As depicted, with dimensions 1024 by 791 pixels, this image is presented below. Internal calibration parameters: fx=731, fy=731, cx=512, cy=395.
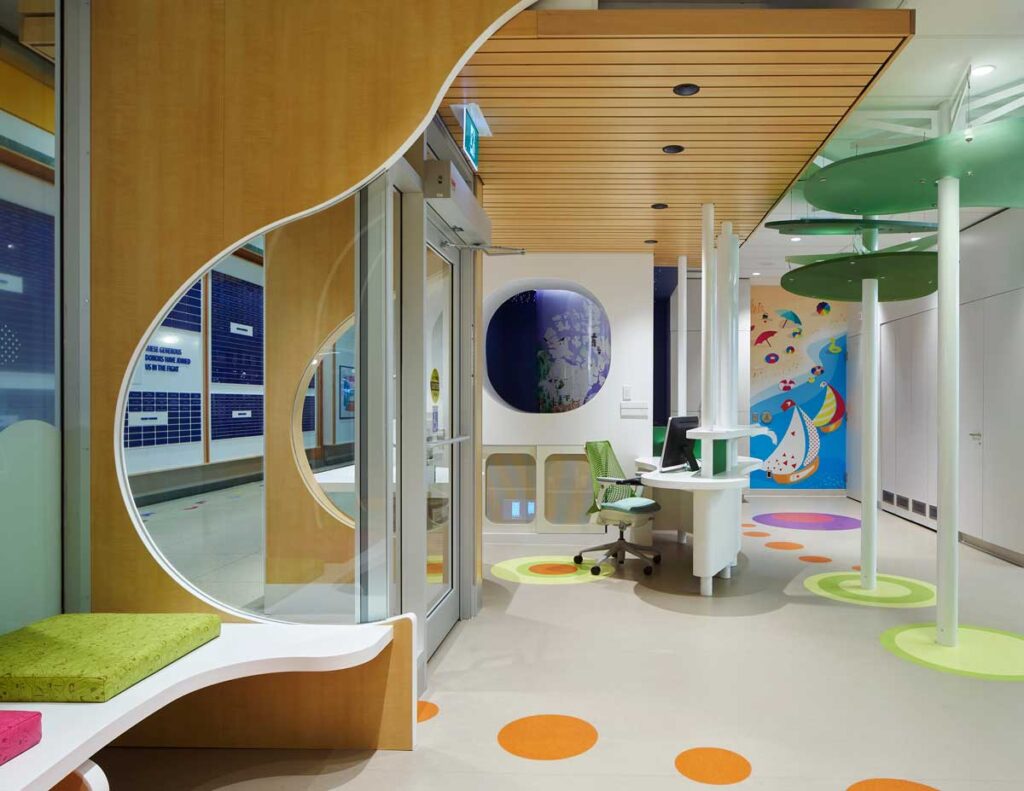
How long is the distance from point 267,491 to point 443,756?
1203 millimetres

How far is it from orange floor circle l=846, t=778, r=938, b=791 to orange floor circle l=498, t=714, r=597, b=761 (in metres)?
0.95

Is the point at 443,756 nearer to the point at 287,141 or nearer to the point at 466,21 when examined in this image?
the point at 287,141

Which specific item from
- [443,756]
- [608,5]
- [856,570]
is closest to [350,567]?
[443,756]

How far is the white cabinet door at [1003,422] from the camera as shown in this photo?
6.07 m

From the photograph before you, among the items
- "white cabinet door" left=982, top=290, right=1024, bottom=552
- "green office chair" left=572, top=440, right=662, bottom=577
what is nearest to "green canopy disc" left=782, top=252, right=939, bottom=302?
"white cabinet door" left=982, top=290, right=1024, bottom=552

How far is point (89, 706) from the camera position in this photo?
6.09ft

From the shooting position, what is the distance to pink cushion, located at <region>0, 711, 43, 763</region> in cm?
156

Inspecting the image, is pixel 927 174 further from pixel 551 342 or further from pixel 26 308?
pixel 551 342

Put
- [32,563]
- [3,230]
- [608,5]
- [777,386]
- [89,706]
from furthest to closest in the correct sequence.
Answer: [777,386], [608,5], [32,563], [3,230], [89,706]

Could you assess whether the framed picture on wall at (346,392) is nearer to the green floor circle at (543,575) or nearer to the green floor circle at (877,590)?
the green floor circle at (543,575)

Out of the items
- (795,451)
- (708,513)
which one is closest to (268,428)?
(708,513)

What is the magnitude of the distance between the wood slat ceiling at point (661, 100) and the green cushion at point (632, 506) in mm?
2340

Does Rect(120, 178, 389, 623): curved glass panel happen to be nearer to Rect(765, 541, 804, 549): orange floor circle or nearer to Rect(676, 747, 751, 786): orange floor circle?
Rect(676, 747, 751, 786): orange floor circle

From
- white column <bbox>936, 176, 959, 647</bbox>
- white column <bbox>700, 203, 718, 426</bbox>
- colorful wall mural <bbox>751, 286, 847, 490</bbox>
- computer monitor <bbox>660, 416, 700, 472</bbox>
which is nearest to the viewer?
white column <bbox>936, 176, 959, 647</bbox>
